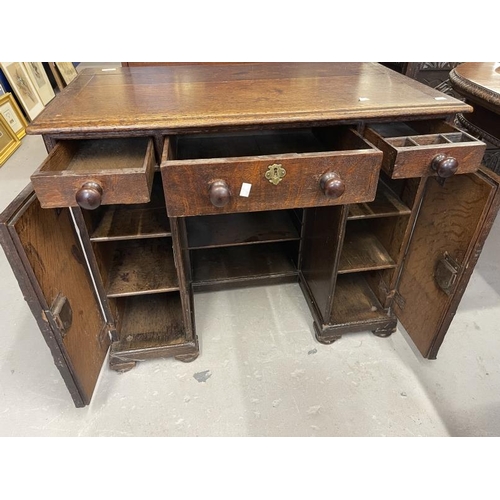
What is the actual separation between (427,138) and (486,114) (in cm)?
64

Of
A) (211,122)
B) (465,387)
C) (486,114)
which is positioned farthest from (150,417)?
(486,114)

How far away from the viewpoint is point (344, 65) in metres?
1.36

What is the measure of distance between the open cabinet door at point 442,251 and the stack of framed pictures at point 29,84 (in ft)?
9.10

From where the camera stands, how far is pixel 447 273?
1036 millimetres

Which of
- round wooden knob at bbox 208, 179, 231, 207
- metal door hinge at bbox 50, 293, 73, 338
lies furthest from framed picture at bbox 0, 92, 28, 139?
round wooden knob at bbox 208, 179, 231, 207

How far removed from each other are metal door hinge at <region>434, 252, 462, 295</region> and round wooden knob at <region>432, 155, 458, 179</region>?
0.88ft

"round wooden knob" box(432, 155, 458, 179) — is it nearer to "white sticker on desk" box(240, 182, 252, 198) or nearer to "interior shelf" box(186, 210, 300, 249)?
"white sticker on desk" box(240, 182, 252, 198)

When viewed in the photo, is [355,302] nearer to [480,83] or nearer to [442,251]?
[442,251]

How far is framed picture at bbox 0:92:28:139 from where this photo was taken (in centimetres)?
274

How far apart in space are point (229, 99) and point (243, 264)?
0.72m

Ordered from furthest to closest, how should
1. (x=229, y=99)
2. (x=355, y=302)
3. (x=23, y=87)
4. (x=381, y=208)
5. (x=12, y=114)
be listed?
1. (x=23, y=87)
2. (x=12, y=114)
3. (x=355, y=302)
4. (x=381, y=208)
5. (x=229, y=99)

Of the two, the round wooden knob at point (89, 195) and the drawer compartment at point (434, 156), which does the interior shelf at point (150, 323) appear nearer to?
the round wooden knob at point (89, 195)

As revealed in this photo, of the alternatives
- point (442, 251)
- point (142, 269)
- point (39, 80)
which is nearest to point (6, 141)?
point (39, 80)

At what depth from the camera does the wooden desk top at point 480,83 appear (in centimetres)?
119
